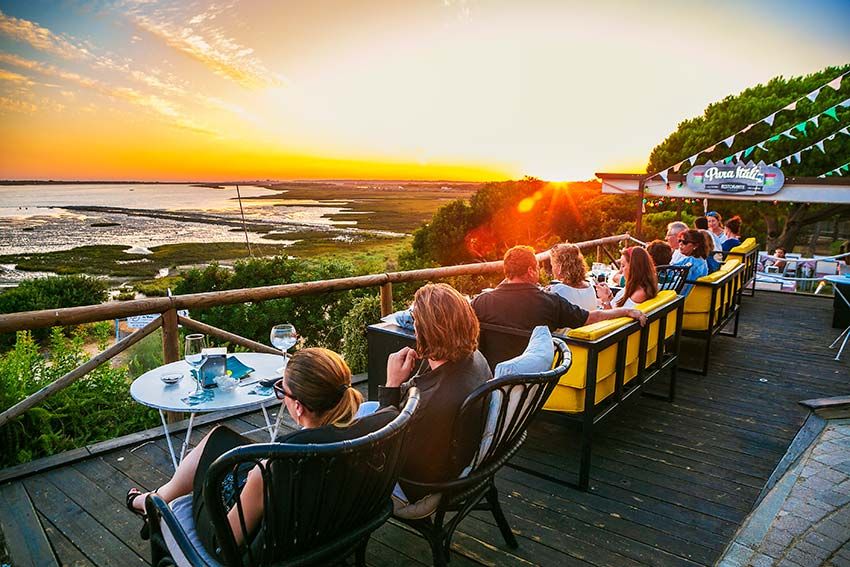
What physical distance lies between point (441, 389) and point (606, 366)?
1340 millimetres

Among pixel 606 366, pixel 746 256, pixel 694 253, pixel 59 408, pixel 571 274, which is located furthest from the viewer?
pixel 746 256

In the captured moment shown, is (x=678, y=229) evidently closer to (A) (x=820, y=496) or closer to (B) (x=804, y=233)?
(A) (x=820, y=496)

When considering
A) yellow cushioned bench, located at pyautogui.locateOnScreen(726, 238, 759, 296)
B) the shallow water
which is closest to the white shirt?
yellow cushioned bench, located at pyautogui.locateOnScreen(726, 238, 759, 296)

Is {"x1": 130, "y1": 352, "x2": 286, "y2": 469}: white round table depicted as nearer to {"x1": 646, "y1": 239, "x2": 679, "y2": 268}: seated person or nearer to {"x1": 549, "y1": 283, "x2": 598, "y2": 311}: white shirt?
{"x1": 549, "y1": 283, "x2": 598, "y2": 311}: white shirt

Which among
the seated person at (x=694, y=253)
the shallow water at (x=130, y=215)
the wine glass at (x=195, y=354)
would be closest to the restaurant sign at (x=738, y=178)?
the seated person at (x=694, y=253)

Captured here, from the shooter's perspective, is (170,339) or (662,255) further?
(662,255)

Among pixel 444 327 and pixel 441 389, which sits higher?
pixel 444 327

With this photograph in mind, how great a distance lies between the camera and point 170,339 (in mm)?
3428

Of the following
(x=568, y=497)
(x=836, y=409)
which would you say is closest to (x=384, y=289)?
(x=568, y=497)

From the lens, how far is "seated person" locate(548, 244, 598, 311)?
3508 mm

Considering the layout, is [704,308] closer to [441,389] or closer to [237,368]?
[441,389]

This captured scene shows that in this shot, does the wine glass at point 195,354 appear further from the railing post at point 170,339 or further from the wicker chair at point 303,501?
the railing post at point 170,339

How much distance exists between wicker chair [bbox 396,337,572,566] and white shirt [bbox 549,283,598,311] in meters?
1.48

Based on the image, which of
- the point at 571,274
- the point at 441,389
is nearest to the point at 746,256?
the point at 571,274
